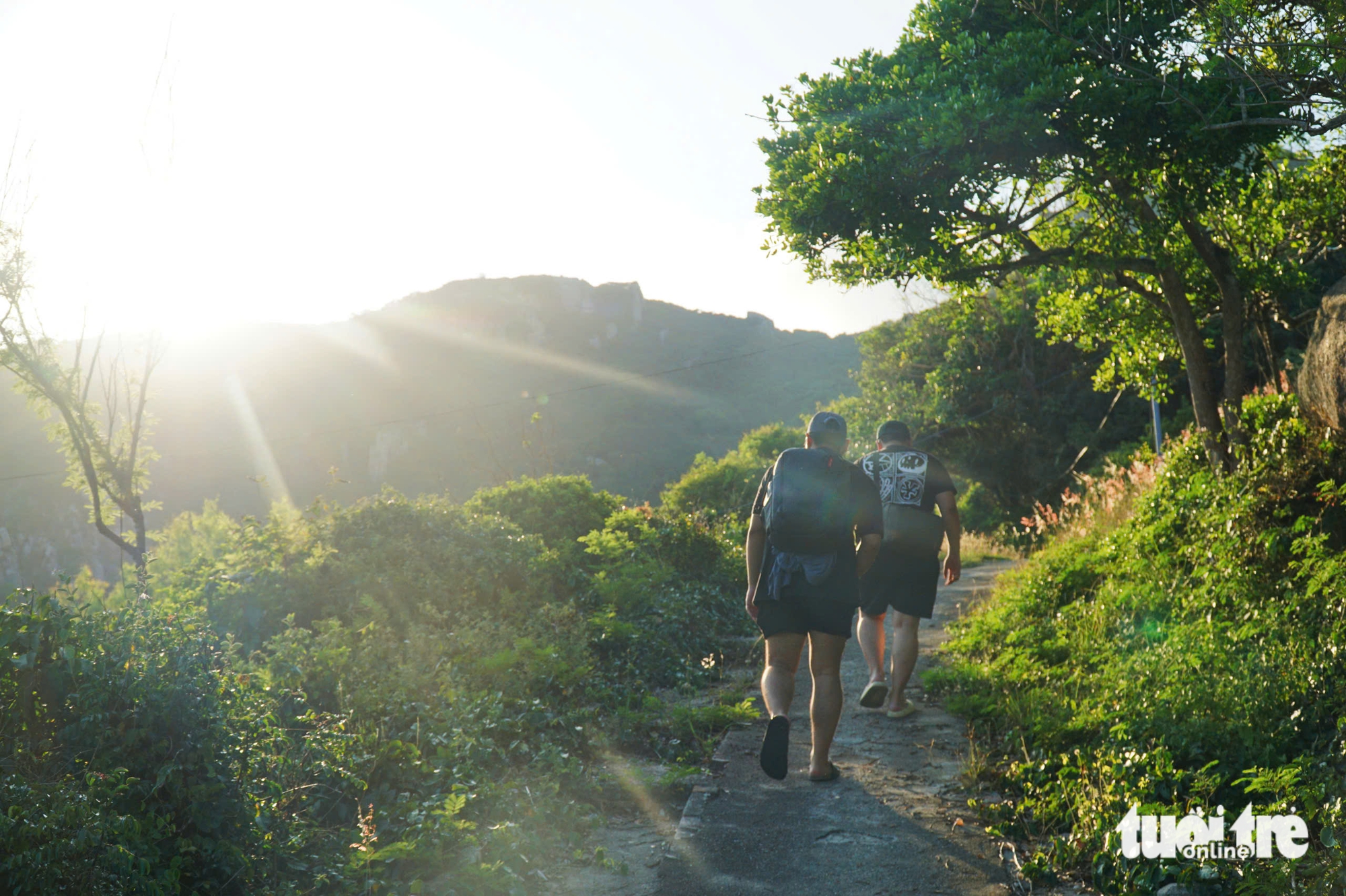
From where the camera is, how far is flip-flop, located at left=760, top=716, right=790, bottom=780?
14.2 ft

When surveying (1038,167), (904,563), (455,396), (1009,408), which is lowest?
(904,563)

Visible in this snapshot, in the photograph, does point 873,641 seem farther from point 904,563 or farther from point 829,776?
point 829,776

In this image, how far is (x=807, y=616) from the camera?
15.3ft

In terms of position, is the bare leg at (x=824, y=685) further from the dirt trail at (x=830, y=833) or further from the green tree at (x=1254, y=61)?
the green tree at (x=1254, y=61)

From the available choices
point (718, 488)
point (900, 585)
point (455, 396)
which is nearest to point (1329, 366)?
point (900, 585)

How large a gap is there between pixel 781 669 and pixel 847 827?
88 centimetres

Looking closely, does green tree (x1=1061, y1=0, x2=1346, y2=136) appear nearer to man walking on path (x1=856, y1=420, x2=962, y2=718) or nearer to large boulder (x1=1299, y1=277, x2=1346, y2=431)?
large boulder (x1=1299, y1=277, x2=1346, y2=431)

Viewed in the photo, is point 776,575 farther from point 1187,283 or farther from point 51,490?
point 51,490

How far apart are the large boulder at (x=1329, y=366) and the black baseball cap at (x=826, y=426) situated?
265cm

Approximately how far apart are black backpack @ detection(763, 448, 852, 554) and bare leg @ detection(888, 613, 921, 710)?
152 centimetres

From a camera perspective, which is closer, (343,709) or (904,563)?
(343,709)

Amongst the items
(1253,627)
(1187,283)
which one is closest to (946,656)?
(1253,627)

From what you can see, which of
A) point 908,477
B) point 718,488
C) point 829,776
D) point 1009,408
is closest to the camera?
point 829,776

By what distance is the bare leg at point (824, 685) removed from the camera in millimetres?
4648
